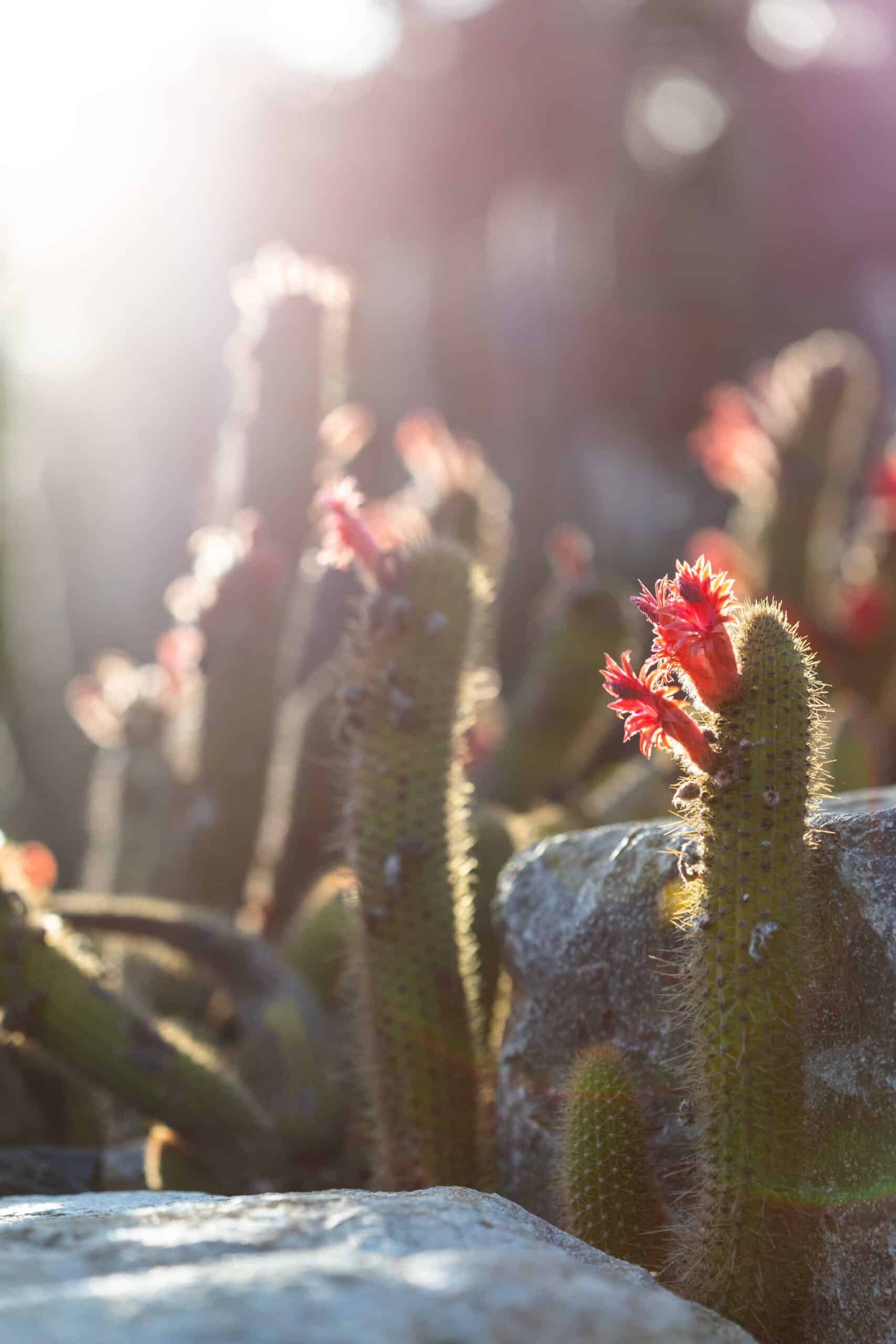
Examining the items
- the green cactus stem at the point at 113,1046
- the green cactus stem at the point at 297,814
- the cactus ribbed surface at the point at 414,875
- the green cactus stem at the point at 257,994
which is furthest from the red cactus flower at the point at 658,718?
the green cactus stem at the point at 297,814

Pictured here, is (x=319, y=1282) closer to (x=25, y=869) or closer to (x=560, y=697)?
(x=25, y=869)

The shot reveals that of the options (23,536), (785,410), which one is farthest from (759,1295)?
(23,536)

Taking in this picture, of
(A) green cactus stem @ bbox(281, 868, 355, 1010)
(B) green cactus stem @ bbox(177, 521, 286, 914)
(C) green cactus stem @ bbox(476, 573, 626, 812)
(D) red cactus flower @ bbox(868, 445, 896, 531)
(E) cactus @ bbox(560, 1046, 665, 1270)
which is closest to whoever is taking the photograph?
(E) cactus @ bbox(560, 1046, 665, 1270)

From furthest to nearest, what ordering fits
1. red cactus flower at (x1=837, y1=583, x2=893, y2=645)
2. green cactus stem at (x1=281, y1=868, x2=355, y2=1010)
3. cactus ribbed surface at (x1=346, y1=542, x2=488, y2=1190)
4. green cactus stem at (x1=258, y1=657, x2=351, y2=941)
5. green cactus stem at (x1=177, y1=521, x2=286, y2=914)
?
red cactus flower at (x1=837, y1=583, x2=893, y2=645) → green cactus stem at (x1=258, y1=657, x2=351, y2=941) → green cactus stem at (x1=177, y1=521, x2=286, y2=914) → green cactus stem at (x1=281, y1=868, x2=355, y2=1010) → cactus ribbed surface at (x1=346, y1=542, x2=488, y2=1190)

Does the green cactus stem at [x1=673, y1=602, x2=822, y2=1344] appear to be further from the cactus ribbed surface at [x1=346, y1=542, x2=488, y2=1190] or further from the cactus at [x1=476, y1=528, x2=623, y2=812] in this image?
the cactus at [x1=476, y1=528, x2=623, y2=812]

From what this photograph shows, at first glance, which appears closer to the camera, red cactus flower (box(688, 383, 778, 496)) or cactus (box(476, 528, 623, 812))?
cactus (box(476, 528, 623, 812))

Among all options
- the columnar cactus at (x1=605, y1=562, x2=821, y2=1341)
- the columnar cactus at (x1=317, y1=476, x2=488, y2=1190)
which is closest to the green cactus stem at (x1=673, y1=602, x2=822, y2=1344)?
the columnar cactus at (x1=605, y1=562, x2=821, y2=1341)

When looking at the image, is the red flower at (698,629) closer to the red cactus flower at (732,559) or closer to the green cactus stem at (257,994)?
the green cactus stem at (257,994)
